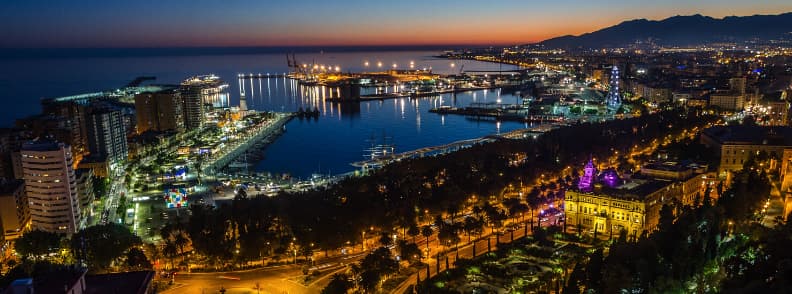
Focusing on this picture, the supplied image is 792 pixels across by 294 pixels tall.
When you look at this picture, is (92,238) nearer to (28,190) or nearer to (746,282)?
(28,190)

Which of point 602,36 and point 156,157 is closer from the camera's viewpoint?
point 156,157

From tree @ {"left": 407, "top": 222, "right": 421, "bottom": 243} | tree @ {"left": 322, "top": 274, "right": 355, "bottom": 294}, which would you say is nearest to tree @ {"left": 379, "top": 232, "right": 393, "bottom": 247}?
tree @ {"left": 407, "top": 222, "right": 421, "bottom": 243}

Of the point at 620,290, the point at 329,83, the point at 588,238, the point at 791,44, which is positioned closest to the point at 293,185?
the point at 588,238

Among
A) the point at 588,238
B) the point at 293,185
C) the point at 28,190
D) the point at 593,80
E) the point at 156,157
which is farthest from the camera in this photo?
the point at 593,80

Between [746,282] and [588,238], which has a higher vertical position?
[746,282]

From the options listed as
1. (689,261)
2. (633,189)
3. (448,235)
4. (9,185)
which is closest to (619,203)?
(633,189)

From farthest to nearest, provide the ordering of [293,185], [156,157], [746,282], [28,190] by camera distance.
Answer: [156,157] < [293,185] < [28,190] < [746,282]

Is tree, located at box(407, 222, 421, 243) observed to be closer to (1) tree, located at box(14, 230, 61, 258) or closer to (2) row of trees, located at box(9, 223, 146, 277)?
(2) row of trees, located at box(9, 223, 146, 277)
